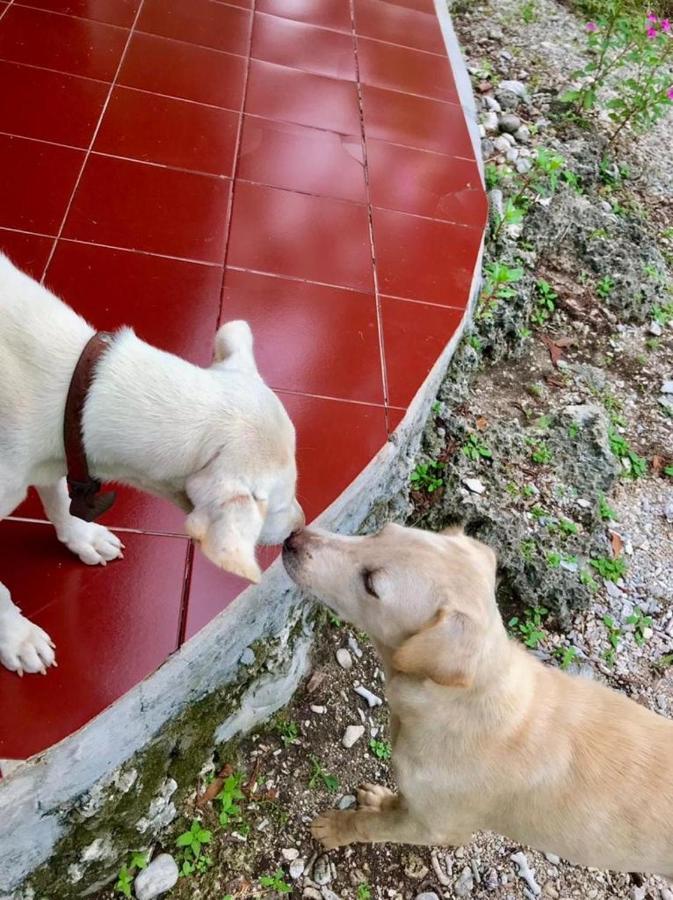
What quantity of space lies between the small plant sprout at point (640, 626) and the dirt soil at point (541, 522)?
0.01 m

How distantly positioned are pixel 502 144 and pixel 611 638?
14.5 feet

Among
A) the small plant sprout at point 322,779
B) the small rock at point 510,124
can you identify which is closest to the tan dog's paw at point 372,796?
the small plant sprout at point 322,779

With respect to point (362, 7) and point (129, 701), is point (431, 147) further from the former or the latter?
point (129, 701)

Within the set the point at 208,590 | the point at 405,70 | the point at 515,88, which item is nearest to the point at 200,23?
the point at 405,70

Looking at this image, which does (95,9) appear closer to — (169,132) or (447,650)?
(169,132)

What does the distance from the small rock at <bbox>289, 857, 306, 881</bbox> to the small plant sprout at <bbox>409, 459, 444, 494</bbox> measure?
1.95 metres

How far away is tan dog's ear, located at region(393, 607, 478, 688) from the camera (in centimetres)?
237

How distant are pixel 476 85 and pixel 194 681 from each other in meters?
6.67

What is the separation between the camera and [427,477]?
13.6 feet

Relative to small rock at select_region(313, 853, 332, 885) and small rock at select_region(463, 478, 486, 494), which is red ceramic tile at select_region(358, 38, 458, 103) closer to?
small rock at select_region(463, 478, 486, 494)

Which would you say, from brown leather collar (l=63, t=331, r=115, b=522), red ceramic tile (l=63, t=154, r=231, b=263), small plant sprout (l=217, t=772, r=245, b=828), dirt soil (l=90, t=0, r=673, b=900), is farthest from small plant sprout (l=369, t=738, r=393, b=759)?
red ceramic tile (l=63, t=154, r=231, b=263)

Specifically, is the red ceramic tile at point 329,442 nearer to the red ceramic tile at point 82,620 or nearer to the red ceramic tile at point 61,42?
the red ceramic tile at point 82,620

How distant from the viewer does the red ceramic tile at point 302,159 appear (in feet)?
16.4

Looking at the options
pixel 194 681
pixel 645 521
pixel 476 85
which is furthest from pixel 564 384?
pixel 476 85
